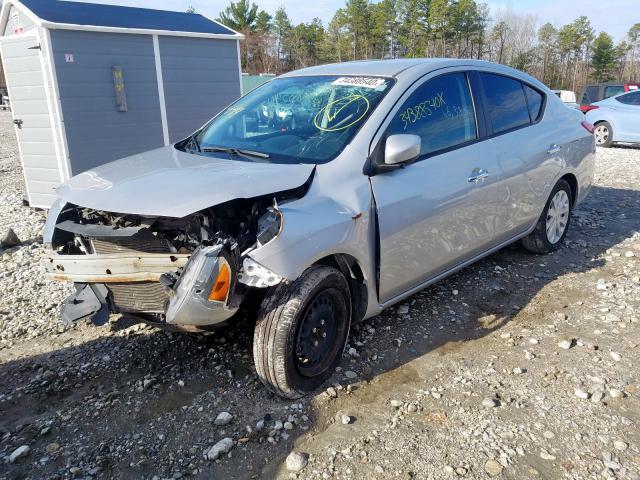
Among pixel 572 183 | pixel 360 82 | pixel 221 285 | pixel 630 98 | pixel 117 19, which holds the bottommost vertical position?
pixel 572 183

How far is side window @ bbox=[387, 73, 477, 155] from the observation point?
355 cm

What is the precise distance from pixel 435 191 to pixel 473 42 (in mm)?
47033

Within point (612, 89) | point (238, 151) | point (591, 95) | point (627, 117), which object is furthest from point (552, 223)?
point (612, 89)

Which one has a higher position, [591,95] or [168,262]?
[591,95]

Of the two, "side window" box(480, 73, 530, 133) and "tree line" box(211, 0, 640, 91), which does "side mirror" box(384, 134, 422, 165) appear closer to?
"side window" box(480, 73, 530, 133)

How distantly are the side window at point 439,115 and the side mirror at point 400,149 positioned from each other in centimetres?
19

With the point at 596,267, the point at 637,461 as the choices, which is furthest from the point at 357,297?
the point at 596,267

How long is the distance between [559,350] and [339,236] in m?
1.80

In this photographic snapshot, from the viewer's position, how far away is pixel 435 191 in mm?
3598

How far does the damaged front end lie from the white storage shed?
15.2ft

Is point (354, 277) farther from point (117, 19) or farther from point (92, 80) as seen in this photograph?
point (117, 19)

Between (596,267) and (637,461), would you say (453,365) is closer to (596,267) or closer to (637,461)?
(637,461)

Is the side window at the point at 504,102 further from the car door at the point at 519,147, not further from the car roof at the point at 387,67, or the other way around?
the car roof at the point at 387,67

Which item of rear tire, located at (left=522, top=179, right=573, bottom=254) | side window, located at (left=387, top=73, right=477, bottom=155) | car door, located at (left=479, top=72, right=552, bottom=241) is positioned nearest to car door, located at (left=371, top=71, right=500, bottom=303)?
side window, located at (left=387, top=73, right=477, bottom=155)
